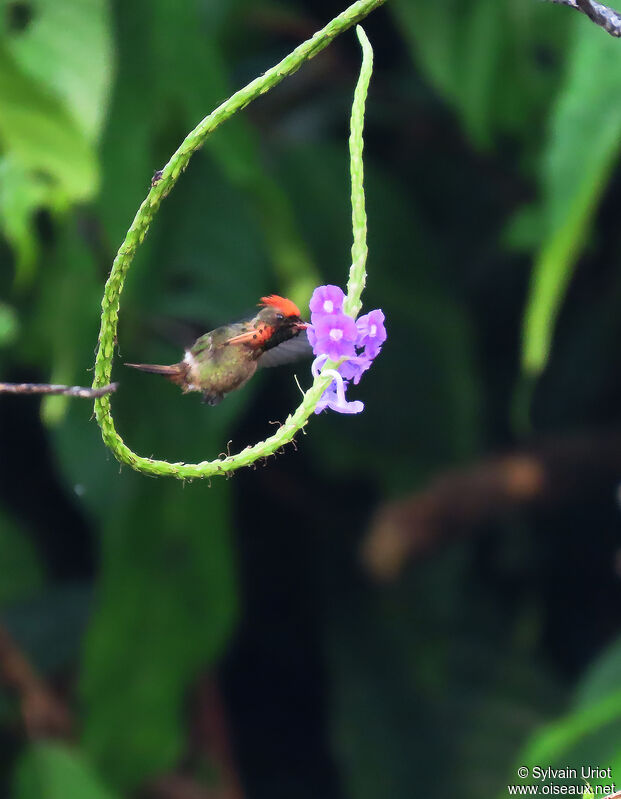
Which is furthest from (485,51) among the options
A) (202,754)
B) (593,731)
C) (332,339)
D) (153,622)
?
(202,754)

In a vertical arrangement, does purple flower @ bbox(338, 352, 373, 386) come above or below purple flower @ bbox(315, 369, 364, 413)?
above

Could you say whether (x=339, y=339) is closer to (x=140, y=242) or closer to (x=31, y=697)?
(x=140, y=242)

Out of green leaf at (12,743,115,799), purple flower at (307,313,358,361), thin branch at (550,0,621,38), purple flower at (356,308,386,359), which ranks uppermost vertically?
green leaf at (12,743,115,799)

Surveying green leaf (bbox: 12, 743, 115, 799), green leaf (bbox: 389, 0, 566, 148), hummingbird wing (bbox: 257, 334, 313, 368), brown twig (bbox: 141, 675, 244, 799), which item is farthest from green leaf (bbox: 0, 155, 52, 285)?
brown twig (bbox: 141, 675, 244, 799)

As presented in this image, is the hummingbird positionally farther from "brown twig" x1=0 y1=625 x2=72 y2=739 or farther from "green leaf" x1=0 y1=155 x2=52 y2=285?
"brown twig" x1=0 y1=625 x2=72 y2=739

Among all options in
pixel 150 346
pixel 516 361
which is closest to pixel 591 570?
pixel 516 361
